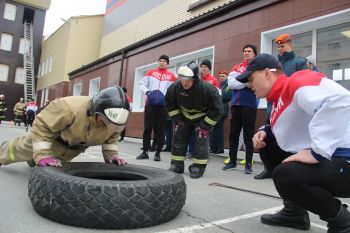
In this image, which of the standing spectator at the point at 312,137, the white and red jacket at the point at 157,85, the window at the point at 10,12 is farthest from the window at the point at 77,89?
the standing spectator at the point at 312,137

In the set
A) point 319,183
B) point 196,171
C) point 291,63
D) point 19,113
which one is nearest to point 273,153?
point 319,183

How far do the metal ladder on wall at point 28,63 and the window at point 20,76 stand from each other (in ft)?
2.33

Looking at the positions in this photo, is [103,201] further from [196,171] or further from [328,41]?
[328,41]

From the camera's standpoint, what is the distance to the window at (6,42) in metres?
30.3

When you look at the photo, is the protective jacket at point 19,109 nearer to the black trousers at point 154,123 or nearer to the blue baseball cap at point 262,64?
the black trousers at point 154,123

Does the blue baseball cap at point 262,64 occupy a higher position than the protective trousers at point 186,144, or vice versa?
the blue baseball cap at point 262,64

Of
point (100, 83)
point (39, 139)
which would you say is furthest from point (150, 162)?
point (100, 83)

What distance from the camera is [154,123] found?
662 cm

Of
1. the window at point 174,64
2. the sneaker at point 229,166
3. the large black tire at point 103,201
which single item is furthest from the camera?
the window at point 174,64

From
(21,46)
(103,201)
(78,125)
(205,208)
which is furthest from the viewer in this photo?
(21,46)

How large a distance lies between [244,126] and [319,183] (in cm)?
332

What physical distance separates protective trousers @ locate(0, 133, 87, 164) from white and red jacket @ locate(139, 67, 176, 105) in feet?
9.04

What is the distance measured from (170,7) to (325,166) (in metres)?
A: 12.9

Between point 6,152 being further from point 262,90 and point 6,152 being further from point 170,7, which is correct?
point 170,7
